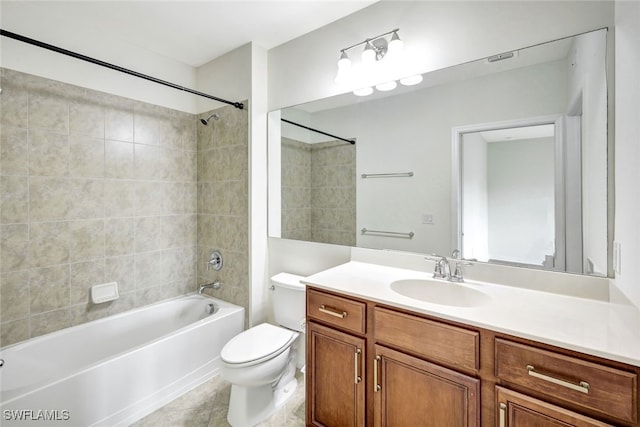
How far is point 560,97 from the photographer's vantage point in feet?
4.12

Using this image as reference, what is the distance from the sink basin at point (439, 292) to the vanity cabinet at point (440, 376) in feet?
1.00

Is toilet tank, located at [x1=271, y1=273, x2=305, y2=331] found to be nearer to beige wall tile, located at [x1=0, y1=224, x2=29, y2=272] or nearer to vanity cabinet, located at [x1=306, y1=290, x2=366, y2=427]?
vanity cabinet, located at [x1=306, y1=290, x2=366, y2=427]

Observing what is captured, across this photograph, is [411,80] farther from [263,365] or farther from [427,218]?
[263,365]

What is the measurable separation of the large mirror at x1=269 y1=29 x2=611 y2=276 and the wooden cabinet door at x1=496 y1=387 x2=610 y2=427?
0.64 metres

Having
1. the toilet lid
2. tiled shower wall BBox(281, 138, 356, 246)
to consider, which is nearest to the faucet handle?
tiled shower wall BBox(281, 138, 356, 246)

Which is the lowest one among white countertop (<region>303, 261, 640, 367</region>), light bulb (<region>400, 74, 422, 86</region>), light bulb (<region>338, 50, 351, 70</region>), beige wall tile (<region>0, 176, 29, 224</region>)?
white countertop (<region>303, 261, 640, 367</region>)

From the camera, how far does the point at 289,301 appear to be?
6.61 feet

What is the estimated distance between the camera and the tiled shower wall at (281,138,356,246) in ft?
6.50

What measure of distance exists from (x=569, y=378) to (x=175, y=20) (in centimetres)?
276

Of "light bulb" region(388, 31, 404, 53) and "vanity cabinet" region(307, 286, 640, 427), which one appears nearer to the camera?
"vanity cabinet" region(307, 286, 640, 427)

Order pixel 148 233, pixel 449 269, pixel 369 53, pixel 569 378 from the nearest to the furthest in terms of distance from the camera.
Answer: pixel 569 378 < pixel 449 269 < pixel 369 53 < pixel 148 233

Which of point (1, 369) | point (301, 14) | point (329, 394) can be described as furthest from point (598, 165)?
point (1, 369)

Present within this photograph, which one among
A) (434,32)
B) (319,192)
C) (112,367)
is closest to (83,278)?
(112,367)

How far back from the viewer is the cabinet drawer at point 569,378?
0.77 metres
